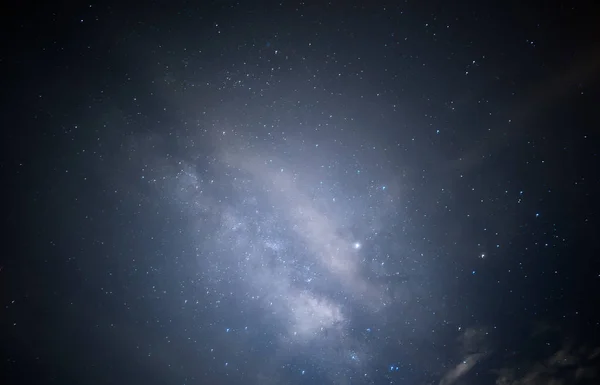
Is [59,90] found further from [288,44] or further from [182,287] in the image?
[182,287]

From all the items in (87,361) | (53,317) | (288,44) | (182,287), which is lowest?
(87,361)

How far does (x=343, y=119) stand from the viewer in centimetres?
435

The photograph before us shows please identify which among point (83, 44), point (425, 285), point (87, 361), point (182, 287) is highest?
point (83, 44)

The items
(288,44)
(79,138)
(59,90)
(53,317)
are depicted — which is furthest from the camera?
(53,317)

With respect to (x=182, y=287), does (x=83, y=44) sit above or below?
above

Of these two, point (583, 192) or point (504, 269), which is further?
point (504, 269)

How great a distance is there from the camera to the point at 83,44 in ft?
12.9

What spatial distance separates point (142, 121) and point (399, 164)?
4.12 metres

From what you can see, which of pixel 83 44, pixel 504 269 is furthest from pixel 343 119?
pixel 504 269

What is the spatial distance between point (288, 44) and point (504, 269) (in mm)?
6066

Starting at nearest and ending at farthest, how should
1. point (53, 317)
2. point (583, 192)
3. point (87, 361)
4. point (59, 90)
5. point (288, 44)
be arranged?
point (288, 44) < point (59, 90) < point (583, 192) < point (53, 317) < point (87, 361)

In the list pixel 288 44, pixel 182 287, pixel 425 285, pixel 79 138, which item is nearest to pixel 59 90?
pixel 79 138

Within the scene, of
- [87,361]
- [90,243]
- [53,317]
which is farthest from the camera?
[87,361]

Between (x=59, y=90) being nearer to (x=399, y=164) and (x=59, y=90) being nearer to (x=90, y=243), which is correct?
(x=90, y=243)
